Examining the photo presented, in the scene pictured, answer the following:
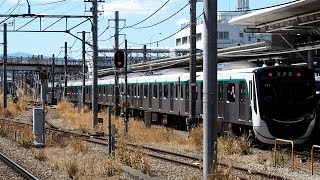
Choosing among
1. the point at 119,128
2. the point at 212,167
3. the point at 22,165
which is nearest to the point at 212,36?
the point at 212,167

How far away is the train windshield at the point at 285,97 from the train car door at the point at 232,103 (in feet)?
7.57

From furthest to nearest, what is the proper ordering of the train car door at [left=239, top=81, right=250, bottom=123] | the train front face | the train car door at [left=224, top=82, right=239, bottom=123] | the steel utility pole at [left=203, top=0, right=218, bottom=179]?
the train car door at [left=224, top=82, right=239, bottom=123] < the train car door at [left=239, top=81, right=250, bottom=123] < the train front face < the steel utility pole at [left=203, top=0, right=218, bottom=179]

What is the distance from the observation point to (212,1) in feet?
32.5

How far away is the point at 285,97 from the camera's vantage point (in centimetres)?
2020

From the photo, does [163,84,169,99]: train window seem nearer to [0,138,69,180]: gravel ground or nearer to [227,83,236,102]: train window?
[227,83,236,102]: train window

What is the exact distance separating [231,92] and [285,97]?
3.17m

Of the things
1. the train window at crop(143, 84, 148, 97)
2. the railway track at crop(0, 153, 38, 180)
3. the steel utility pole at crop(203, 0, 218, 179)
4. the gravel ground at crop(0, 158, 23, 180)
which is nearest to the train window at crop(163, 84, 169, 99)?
the train window at crop(143, 84, 148, 97)

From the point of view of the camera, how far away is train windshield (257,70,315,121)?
19984 mm

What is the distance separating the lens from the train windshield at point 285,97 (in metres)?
20.0

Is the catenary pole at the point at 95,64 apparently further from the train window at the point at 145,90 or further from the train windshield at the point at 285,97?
the train windshield at the point at 285,97

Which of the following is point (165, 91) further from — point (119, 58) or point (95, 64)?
point (119, 58)

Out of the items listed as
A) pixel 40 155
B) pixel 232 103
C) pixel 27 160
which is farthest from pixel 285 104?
pixel 27 160

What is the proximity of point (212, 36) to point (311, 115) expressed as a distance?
37.4 feet

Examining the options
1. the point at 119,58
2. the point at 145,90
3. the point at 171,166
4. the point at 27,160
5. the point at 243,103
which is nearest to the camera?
the point at 171,166
